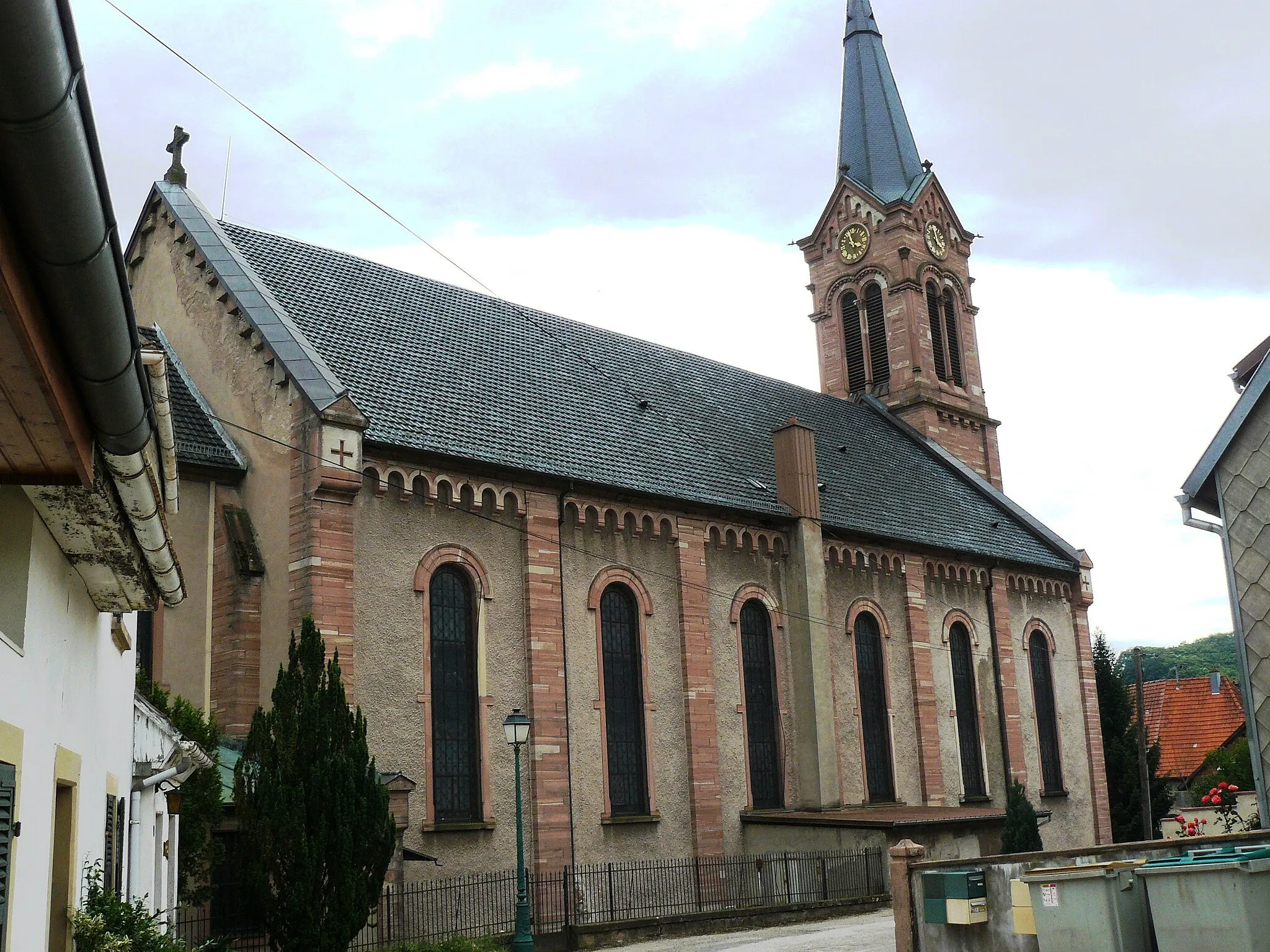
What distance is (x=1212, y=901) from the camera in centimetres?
1055

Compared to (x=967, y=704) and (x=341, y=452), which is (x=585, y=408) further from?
(x=967, y=704)

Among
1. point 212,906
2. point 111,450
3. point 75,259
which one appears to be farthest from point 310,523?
point 75,259

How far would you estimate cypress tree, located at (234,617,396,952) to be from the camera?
52.2ft

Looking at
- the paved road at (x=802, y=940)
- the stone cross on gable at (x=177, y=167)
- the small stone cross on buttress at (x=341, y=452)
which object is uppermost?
the stone cross on gable at (x=177, y=167)

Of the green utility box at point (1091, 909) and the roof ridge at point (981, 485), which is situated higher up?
the roof ridge at point (981, 485)

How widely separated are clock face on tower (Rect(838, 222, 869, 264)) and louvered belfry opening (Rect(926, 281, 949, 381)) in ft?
7.69

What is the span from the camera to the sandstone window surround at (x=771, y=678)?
26.3 meters

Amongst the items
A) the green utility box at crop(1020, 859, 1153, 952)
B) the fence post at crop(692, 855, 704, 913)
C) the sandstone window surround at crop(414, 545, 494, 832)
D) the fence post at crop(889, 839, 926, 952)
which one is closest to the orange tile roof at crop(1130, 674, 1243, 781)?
the fence post at crop(692, 855, 704, 913)

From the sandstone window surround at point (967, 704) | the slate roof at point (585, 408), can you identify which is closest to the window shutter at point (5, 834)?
the slate roof at point (585, 408)

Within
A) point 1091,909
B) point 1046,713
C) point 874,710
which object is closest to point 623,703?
point 874,710

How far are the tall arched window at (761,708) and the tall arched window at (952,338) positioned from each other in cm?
1676

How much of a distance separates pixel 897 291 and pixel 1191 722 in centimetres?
2156

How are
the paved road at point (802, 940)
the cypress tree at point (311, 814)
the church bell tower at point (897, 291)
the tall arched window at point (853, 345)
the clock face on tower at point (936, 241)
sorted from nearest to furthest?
the cypress tree at point (311, 814) < the paved road at point (802, 940) < the church bell tower at point (897, 291) < the tall arched window at point (853, 345) < the clock face on tower at point (936, 241)

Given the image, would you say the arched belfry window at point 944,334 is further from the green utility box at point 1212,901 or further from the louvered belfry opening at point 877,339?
the green utility box at point 1212,901
